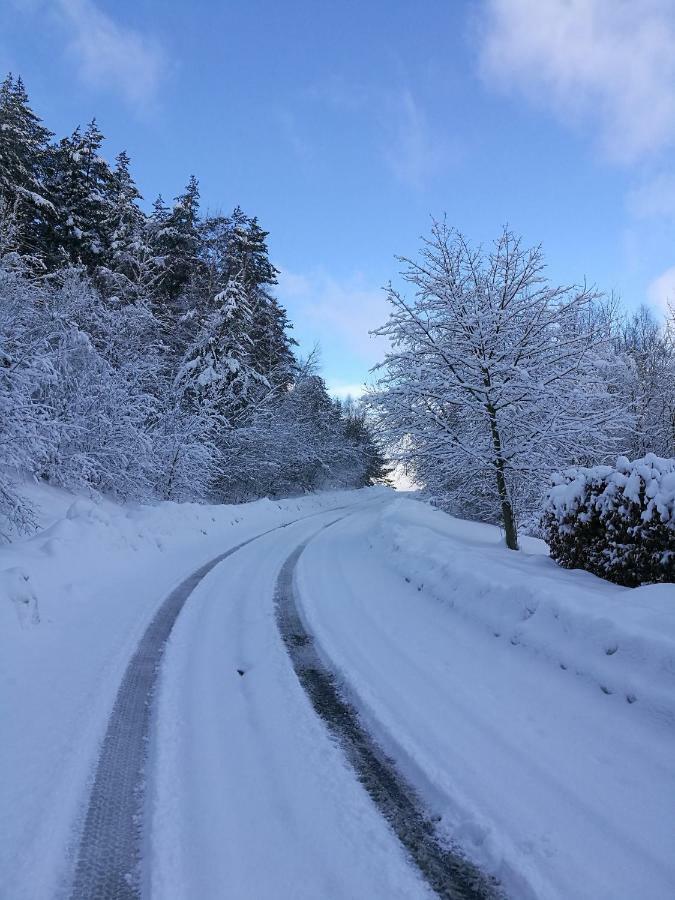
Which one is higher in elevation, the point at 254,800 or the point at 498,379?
the point at 498,379

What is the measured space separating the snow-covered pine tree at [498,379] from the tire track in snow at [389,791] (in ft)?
22.4

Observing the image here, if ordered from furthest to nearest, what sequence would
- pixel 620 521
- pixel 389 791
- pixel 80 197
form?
pixel 80 197
pixel 620 521
pixel 389 791

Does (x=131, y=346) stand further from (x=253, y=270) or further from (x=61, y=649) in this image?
(x=61, y=649)

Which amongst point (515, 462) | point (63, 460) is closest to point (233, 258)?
point (63, 460)

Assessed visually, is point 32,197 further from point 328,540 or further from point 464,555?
point 464,555

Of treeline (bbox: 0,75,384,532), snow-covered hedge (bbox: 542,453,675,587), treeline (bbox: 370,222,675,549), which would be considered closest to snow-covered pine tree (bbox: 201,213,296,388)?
treeline (bbox: 0,75,384,532)

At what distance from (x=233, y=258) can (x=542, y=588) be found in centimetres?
2406

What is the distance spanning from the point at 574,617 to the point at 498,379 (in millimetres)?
6374

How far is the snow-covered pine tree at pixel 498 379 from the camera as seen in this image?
9641 mm

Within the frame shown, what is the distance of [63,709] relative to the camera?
11.1 feet

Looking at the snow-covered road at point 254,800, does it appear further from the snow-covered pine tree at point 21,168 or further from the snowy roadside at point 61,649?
the snow-covered pine tree at point 21,168

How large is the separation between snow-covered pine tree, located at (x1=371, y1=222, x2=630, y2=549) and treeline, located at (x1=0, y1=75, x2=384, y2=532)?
7472 mm

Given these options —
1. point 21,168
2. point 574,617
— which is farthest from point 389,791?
point 21,168

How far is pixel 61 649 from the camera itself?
14.9 ft
